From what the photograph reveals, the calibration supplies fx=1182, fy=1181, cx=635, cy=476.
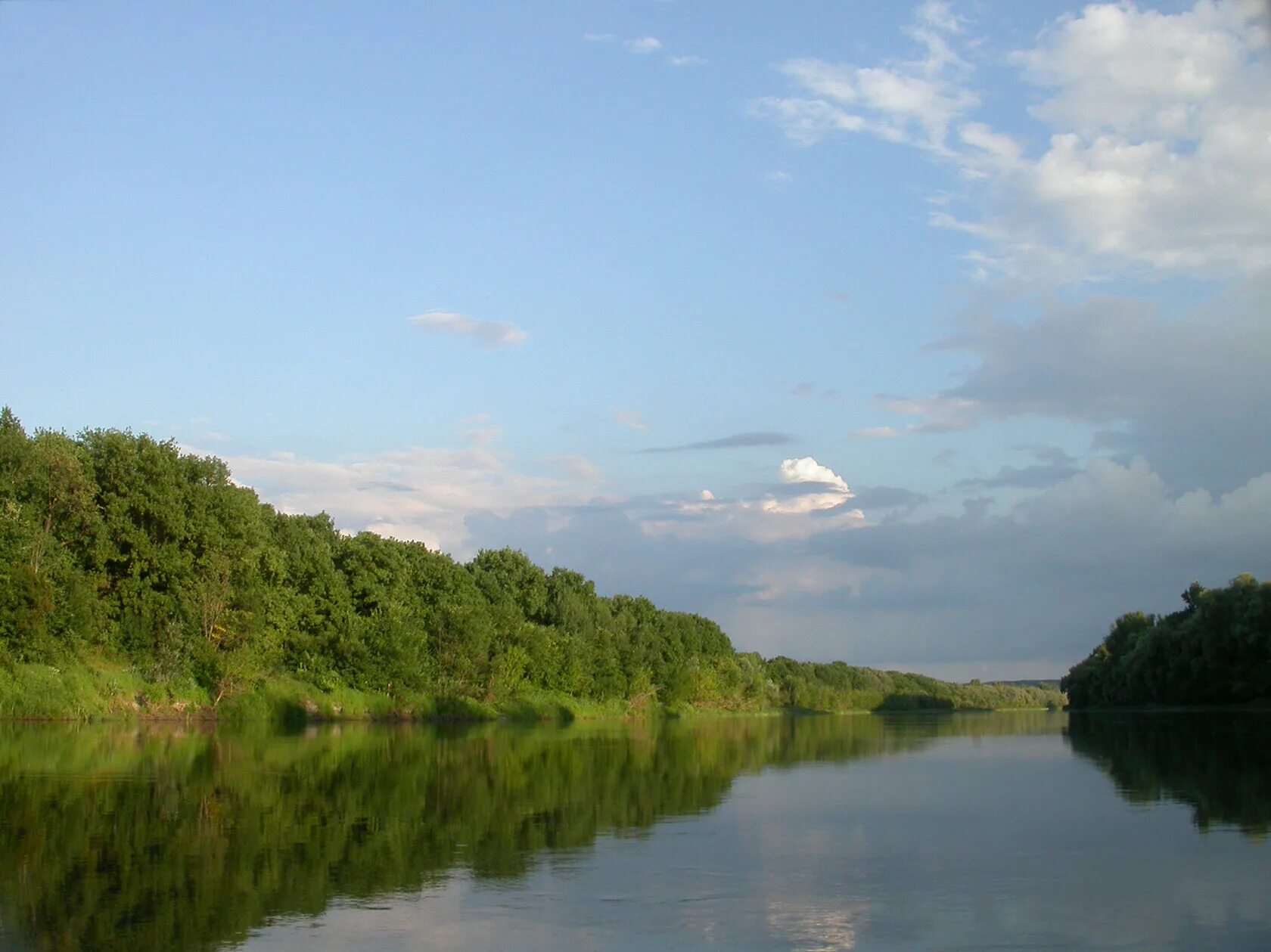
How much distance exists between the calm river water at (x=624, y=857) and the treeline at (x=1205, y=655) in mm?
62965

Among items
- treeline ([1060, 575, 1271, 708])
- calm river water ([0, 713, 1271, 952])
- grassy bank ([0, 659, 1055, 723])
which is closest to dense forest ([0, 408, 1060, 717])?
grassy bank ([0, 659, 1055, 723])

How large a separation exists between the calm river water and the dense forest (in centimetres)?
2210

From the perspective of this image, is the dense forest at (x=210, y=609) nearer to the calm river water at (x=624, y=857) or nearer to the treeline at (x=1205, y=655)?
the calm river water at (x=624, y=857)

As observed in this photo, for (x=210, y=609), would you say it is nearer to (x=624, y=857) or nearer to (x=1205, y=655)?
(x=624, y=857)

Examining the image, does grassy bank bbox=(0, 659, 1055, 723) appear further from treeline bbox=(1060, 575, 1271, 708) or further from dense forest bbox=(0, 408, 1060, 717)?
treeline bbox=(1060, 575, 1271, 708)

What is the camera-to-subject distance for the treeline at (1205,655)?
3260 inches

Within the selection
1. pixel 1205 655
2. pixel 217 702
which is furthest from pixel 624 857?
pixel 1205 655

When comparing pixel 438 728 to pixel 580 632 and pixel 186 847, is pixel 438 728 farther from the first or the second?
pixel 580 632

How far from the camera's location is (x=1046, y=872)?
12.2 meters

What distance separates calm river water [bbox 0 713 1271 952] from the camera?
9.42 m

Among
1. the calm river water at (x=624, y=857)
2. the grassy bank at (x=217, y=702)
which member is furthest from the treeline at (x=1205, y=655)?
the calm river water at (x=624, y=857)

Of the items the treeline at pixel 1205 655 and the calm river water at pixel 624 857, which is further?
the treeline at pixel 1205 655

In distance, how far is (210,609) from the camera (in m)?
54.5

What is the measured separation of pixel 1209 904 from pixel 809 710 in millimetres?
163413
